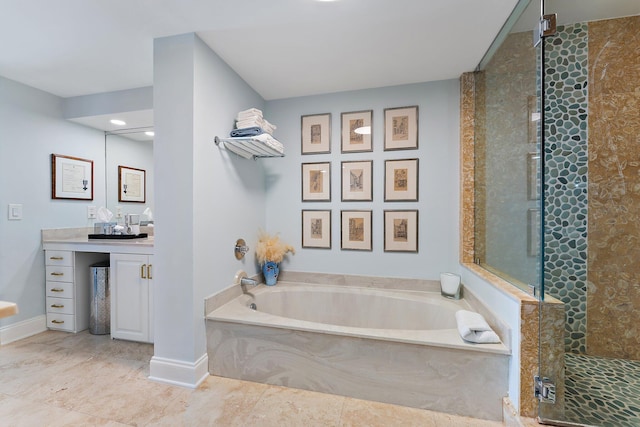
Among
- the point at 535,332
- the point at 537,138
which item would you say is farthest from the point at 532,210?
the point at 535,332

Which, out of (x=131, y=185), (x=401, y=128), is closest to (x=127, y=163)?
(x=131, y=185)

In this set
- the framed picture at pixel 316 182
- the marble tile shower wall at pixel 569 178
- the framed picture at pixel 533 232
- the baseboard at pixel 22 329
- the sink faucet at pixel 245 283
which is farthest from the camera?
the framed picture at pixel 316 182

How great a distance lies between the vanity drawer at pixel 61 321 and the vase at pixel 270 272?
1.74 m

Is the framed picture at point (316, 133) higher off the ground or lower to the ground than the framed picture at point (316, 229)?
higher

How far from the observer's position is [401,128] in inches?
92.9

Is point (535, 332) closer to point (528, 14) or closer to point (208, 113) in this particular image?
point (528, 14)

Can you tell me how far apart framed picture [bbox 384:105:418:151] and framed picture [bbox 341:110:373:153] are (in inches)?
5.7

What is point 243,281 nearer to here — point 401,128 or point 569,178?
point 401,128

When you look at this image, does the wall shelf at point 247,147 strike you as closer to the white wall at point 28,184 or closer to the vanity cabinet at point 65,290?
the vanity cabinet at point 65,290

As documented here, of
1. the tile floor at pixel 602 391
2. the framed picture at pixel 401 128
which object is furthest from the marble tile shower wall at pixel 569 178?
the framed picture at pixel 401 128

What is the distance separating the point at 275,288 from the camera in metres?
2.41

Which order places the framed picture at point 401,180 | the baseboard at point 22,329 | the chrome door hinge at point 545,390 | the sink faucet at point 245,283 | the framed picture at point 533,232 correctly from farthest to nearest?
the framed picture at point 401,180 → the baseboard at point 22,329 → the sink faucet at point 245,283 → the framed picture at point 533,232 → the chrome door hinge at point 545,390

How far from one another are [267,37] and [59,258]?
260 centimetres

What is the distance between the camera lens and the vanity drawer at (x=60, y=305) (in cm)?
246
